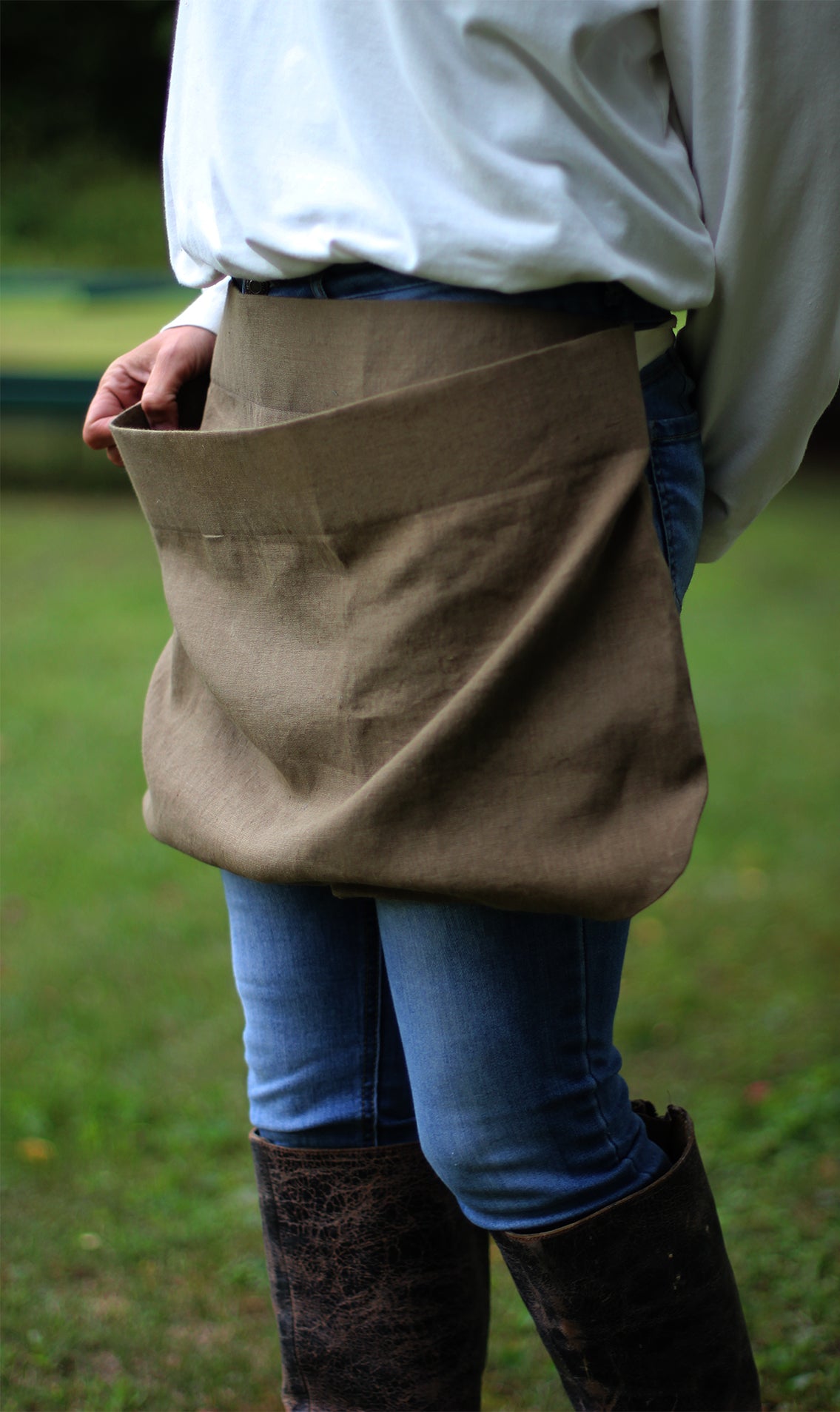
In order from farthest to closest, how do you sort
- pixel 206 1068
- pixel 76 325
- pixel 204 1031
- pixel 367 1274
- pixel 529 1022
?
pixel 76 325
pixel 204 1031
pixel 206 1068
pixel 367 1274
pixel 529 1022

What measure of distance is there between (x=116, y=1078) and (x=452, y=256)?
1796 mm

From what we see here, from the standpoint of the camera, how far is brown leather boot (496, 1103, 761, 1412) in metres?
0.96

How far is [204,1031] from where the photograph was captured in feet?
7.86

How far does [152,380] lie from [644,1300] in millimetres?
874

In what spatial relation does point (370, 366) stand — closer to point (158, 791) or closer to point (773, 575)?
point (158, 791)

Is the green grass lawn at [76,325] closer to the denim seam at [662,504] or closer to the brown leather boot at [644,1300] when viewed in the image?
the denim seam at [662,504]

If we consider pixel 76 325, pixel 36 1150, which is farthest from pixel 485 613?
pixel 76 325

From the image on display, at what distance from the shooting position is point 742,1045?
2.29 meters

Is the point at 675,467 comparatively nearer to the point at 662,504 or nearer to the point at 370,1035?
the point at 662,504

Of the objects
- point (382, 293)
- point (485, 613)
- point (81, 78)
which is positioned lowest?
point (81, 78)

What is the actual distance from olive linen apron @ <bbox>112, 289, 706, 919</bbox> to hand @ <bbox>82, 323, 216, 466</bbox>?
0.26 m

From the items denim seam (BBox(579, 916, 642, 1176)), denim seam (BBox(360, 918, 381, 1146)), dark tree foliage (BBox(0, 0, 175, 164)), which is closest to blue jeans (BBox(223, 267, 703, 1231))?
denim seam (BBox(579, 916, 642, 1176))

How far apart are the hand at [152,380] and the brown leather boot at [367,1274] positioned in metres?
0.67

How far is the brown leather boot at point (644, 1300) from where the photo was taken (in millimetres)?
960
